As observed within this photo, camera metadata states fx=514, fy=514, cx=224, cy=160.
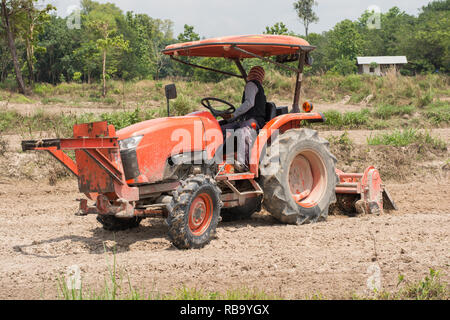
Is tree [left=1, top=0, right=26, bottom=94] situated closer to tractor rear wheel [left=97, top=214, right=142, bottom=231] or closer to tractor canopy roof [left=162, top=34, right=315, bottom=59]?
tractor canopy roof [left=162, top=34, right=315, bottom=59]

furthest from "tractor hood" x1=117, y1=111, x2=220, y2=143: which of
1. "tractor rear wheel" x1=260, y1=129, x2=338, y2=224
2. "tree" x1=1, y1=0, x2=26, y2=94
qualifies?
"tree" x1=1, y1=0, x2=26, y2=94

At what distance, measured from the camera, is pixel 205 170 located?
6305 mm

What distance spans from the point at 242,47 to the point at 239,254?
105 inches

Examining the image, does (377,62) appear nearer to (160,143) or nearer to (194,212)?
(160,143)

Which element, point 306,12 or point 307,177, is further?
point 306,12

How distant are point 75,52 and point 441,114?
40.5m

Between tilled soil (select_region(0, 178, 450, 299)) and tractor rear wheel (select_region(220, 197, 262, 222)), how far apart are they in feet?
0.47

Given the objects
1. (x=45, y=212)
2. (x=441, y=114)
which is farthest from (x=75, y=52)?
(x=45, y=212)

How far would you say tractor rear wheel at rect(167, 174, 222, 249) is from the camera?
540 centimetres

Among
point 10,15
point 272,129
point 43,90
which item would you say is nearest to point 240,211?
point 272,129

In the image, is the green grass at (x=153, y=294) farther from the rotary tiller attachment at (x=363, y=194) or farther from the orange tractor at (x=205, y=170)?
the rotary tiller attachment at (x=363, y=194)

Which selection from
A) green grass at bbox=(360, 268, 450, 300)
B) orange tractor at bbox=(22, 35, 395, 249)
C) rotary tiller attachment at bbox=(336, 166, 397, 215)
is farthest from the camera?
rotary tiller attachment at bbox=(336, 166, 397, 215)

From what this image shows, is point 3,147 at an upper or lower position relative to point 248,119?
lower

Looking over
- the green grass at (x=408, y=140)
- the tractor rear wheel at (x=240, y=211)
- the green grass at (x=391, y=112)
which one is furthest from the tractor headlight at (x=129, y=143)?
the green grass at (x=391, y=112)
